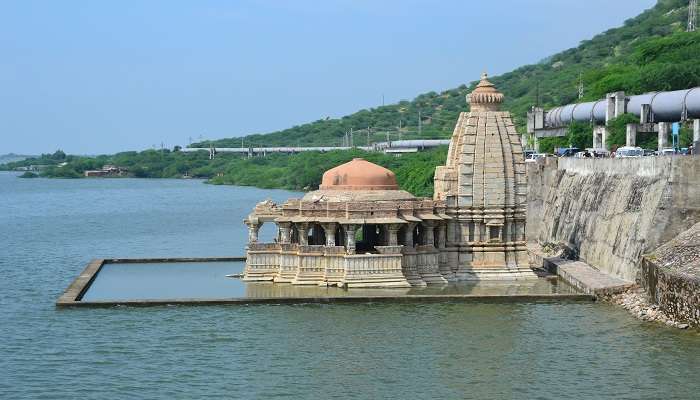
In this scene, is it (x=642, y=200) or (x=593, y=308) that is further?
(x=642, y=200)

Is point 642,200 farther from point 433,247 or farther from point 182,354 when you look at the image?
point 182,354

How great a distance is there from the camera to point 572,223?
44219mm

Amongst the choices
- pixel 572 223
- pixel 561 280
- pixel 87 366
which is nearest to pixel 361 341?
pixel 87 366

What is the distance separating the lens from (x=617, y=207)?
126 feet

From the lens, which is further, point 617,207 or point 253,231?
point 617,207

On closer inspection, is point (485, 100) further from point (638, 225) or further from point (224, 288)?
point (224, 288)

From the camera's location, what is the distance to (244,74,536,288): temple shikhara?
35.4 m

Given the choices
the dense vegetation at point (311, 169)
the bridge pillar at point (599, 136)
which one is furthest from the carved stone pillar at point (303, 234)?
the dense vegetation at point (311, 169)

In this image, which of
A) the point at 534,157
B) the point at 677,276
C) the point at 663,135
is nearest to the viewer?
the point at 677,276

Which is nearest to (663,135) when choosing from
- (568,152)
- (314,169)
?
(568,152)

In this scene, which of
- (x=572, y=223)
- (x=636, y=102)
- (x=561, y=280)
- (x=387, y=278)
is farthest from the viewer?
(x=636, y=102)

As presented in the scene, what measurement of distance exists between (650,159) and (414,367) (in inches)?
559

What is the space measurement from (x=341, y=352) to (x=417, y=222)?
985cm

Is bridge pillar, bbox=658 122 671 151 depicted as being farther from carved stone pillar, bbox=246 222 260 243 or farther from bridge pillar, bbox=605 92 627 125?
carved stone pillar, bbox=246 222 260 243
